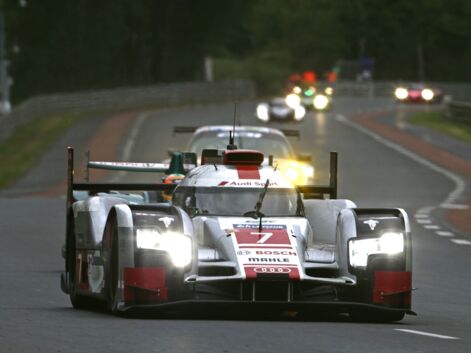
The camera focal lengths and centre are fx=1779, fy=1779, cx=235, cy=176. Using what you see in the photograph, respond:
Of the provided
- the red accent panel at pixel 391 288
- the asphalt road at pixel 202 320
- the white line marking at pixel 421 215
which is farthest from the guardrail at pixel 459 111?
the red accent panel at pixel 391 288

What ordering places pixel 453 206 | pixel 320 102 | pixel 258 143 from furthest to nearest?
pixel 320 102, pixel 453 206, pixel 258 143

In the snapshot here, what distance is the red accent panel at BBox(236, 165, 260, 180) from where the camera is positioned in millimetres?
13961

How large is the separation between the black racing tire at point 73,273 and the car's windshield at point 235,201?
1.02m

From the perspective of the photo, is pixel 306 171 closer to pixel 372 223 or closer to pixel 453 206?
pixel 453 206

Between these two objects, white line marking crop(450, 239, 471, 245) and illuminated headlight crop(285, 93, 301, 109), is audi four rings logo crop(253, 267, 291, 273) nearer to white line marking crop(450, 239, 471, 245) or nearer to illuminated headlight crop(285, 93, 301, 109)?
white line marking crop(450, 239, 471, 245)

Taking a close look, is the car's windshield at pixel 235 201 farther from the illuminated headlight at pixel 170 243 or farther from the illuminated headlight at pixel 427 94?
the illuminated headlight at pixel 427 94

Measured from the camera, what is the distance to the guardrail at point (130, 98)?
A: 237 ft

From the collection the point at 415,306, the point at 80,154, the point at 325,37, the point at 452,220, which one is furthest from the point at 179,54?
the point at 415,306

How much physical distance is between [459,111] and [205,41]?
53702mm

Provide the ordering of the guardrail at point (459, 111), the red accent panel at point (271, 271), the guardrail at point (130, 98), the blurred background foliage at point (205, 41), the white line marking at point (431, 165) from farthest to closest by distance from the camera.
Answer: the blurred background foliage at point (205, 41), the guardrail at point (459, 111), the guardrail at point (130, 98), the white line marking at point (431, 165), the red accent panel at point (271, 271)

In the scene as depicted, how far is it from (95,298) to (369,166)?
118ft

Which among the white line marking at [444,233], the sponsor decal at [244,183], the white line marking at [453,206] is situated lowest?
the white line marking at [444,233]

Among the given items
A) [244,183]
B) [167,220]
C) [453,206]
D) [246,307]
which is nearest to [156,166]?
[244,183]

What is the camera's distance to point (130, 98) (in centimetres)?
9181
